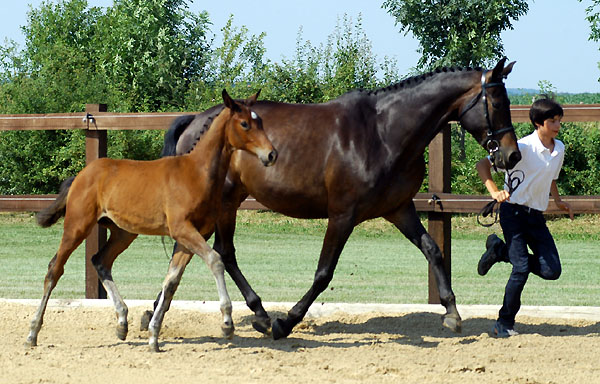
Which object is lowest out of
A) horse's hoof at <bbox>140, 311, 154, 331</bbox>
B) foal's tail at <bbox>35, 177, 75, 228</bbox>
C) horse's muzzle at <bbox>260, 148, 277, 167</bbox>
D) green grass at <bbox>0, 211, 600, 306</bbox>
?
green grass at <bbox>0, 211, 600, 306</bbox>

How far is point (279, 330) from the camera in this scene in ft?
21.1

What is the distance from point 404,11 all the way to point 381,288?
32513 mm

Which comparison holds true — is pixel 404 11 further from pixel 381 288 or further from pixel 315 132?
pixel 315 132

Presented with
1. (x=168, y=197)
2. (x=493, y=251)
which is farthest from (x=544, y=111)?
(x=168, y=197)

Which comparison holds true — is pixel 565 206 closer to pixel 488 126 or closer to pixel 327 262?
pixel 488 126

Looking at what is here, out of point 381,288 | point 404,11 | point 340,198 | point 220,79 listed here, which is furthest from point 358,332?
point 404,11

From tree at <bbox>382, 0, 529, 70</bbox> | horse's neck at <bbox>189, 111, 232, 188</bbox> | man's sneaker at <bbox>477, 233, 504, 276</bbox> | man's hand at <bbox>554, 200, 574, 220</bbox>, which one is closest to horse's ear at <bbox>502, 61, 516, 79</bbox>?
man's hand at <bbox>554, 200, 574, 220</bbox>

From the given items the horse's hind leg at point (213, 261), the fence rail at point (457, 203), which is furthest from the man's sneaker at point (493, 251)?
the horse's hind leg at point (213, 261)

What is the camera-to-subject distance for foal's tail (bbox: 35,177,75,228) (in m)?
6.48

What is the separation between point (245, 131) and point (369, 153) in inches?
43.5

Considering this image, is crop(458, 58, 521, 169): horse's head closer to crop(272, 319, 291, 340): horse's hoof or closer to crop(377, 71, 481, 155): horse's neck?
crop(377, 71, 481, 155): horse's neck

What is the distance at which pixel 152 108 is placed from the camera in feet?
99.2

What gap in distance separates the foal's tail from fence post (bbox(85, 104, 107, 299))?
1.38 metres

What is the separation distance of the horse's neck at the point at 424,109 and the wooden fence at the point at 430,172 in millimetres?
1007
